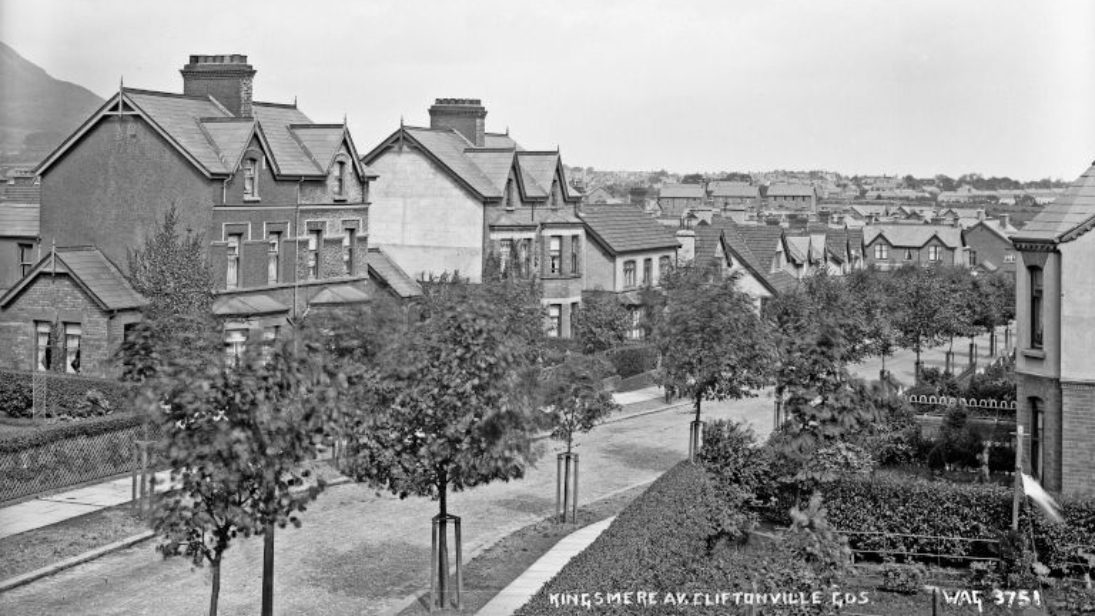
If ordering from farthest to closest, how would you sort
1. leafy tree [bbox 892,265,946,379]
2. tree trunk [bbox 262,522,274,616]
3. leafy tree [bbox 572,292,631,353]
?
leafy tree [bbox 572,292,631,353] → leafy tree [bbox 892,265,946,379] → tree trunk [bbox 262,522,274,616]

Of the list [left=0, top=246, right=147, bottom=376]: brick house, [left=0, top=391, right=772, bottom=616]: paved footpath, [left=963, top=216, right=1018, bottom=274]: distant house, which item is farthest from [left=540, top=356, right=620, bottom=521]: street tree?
[left=963, top=216, right=1018, bottom=274]: distant house

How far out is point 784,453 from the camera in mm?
25000

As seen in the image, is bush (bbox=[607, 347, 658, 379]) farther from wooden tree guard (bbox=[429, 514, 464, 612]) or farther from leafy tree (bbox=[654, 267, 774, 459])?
wooden tree guard (bbox=[429, 514, 464, 612])

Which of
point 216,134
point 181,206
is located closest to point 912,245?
point 216,134

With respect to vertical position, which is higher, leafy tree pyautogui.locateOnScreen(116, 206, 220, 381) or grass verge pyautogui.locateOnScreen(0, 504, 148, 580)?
leafy tree pyautogui.locateOnScreen(116, 206, 220, 381)

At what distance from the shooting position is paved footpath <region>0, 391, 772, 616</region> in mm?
21109

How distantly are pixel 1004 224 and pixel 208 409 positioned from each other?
12942cm

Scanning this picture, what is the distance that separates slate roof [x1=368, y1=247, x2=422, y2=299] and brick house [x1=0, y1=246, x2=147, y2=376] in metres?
13.6

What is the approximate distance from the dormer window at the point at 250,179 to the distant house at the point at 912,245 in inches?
3143

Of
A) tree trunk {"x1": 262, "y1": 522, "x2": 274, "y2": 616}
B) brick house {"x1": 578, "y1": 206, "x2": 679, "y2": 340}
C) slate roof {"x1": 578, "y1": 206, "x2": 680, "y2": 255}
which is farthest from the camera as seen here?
slate roof {"x1": 578, "y1": 206, "x2": 680, "y2": 255}

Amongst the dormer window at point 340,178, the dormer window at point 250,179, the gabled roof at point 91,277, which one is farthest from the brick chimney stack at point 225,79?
the gabled roof at point 91,277

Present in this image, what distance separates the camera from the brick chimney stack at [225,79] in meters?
47.9

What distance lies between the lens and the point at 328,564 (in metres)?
23.8

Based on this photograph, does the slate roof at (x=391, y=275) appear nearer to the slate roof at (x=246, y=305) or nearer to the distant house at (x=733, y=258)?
the slate roof at (x=246, y=305)
